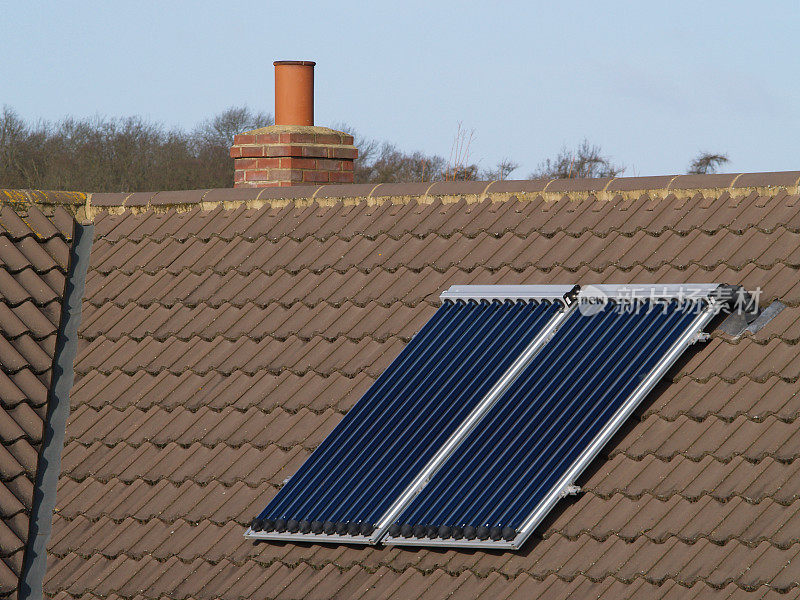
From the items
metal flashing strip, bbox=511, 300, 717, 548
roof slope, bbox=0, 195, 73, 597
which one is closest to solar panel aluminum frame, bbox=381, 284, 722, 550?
metal flashing strip, bbox=511, 300, 717, 548

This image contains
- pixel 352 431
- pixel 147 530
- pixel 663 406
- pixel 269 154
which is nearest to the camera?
pixel 663 406

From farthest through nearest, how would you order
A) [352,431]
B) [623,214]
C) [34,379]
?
[34,379]
[623,214]
[352,431]

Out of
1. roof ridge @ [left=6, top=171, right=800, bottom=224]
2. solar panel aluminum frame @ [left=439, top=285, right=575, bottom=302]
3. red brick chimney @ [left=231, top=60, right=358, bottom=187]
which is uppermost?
red brick chimney @ [left=231, top=60, right=358, bottom=187]

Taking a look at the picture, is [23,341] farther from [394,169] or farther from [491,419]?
[394,169]

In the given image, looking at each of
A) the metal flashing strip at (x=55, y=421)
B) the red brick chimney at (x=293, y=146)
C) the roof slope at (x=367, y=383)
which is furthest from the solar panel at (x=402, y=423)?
the red brick chimney at (x=293, y=146)

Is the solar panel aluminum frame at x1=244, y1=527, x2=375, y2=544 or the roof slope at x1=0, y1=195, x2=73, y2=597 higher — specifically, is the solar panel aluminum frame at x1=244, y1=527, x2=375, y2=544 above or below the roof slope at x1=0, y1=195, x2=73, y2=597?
below

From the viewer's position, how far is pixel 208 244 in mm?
10078

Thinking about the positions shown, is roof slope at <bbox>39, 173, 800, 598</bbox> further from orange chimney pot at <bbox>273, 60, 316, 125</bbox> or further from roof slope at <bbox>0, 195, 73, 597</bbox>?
orange chimney pot at <bbox>273, 60, 316, 125</bbox>

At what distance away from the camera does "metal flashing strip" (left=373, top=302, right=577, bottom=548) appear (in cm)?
673

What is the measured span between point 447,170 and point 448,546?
7542 mm

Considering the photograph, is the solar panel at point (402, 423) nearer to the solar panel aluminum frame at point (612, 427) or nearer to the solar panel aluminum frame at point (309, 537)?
the solar panel aluminum frame at point (309, 537)

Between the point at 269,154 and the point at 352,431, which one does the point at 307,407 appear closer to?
the point at 352,431

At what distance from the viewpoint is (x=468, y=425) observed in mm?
6961

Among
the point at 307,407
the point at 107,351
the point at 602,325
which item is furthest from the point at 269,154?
the point at 602,325
